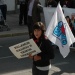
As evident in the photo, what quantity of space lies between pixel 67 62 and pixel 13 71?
201 cm

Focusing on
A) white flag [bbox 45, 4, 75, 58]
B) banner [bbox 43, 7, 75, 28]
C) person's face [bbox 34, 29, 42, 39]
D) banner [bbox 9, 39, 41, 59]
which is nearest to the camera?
person's face [bbox 34, 29, 42, 39]

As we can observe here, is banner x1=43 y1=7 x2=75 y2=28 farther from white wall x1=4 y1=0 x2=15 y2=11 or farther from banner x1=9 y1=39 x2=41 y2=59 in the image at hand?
white wall x1=4 y1=0 x2=15 y2=11

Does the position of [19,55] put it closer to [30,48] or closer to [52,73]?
[30,48]

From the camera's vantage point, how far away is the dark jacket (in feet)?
18.2

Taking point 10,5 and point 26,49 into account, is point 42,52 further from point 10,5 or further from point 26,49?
point 10,5

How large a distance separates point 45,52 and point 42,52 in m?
0.05

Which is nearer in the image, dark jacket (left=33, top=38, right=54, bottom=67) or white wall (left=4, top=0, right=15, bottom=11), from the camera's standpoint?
dark jacket (left=33, top=38, right=54, bottom=67)

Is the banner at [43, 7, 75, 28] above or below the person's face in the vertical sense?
below

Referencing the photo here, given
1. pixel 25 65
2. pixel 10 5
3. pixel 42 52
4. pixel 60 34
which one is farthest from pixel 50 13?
pixel 10 5

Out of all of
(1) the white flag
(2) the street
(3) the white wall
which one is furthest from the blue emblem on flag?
(3) the white wall

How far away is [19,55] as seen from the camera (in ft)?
18.7

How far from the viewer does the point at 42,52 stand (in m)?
5.60

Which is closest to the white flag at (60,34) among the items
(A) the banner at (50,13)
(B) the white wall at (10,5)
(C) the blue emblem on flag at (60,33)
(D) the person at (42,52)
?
(C) the blue emblem on flag at (60,33)

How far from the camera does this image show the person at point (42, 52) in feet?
18.1
